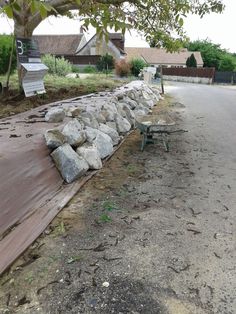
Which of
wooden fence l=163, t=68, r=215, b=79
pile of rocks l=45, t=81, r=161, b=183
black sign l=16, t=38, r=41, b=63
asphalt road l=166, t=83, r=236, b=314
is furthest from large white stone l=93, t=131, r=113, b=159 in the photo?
wooden fence l=163, t=68, r=215, b=79

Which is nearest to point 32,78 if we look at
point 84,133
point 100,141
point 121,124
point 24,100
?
point 24,100

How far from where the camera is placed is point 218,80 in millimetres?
43000

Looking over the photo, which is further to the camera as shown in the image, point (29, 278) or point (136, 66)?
point (136, 66)

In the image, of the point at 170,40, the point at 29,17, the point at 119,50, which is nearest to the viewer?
the point at 29,17

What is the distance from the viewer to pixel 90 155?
236 inches

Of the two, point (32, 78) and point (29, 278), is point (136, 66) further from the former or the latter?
point (29, 278)

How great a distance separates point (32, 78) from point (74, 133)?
11.6 feet

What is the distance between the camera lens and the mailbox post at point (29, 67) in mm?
Answer: 8539

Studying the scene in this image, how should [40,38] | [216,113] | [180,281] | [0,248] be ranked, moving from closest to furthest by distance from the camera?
[180,281] → [0,248] → [216,113] → [40,38]

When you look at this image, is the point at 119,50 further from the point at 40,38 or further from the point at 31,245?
the point at 31,245

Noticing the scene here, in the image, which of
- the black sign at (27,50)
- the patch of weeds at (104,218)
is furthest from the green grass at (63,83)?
the patch of weeds at (104,218)

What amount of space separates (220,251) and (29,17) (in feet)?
26.0

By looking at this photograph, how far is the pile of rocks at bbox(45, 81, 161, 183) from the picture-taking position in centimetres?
535

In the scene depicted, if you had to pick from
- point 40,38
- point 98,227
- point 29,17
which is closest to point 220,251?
point 98,227
